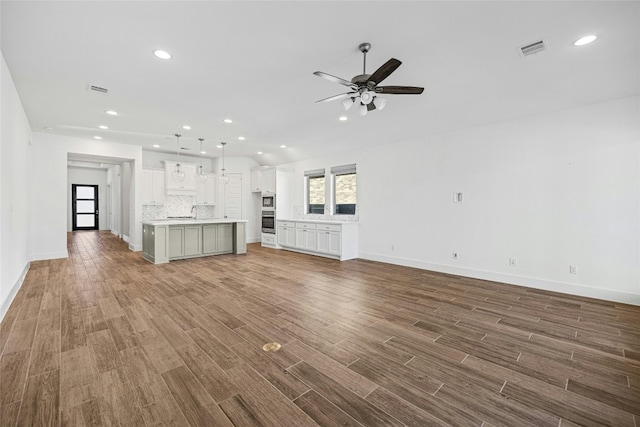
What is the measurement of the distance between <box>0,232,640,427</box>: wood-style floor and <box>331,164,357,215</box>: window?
345cm

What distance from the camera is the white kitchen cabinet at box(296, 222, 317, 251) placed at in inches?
294

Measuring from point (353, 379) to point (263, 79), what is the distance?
11.4 feet

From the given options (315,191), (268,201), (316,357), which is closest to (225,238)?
(268,201)

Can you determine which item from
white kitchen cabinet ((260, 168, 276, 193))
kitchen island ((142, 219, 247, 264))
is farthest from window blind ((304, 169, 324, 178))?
kitchen island ((142, 219, 247, 264))

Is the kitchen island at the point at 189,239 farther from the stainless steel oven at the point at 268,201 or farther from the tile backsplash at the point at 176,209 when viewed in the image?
the stainless steel oven at the point at 268,201

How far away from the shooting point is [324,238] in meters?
7.18

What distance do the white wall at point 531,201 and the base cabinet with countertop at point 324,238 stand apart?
3.15 feet

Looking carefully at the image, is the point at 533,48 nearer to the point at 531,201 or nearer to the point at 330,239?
the point at 531,201

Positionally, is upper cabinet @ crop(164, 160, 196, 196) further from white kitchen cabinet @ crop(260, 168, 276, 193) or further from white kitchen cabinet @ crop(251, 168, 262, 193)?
white kitchen cabinet @ crop(260, 168, 276, 193)

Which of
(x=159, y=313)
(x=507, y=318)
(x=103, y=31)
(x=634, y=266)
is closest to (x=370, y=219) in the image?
(x=507, y=318)

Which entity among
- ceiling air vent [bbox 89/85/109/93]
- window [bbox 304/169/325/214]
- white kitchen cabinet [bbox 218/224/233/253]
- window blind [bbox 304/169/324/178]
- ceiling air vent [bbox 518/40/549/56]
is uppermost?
ceiling air vent [bbox 89/85/109/93]

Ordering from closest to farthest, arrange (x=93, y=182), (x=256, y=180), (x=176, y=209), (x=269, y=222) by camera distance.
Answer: (x=176, y=209) → (x=269, y=222) → (x=256, y=180) → (x=93, y=182)

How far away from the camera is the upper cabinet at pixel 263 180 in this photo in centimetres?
898

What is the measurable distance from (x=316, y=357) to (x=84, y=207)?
1589cm
